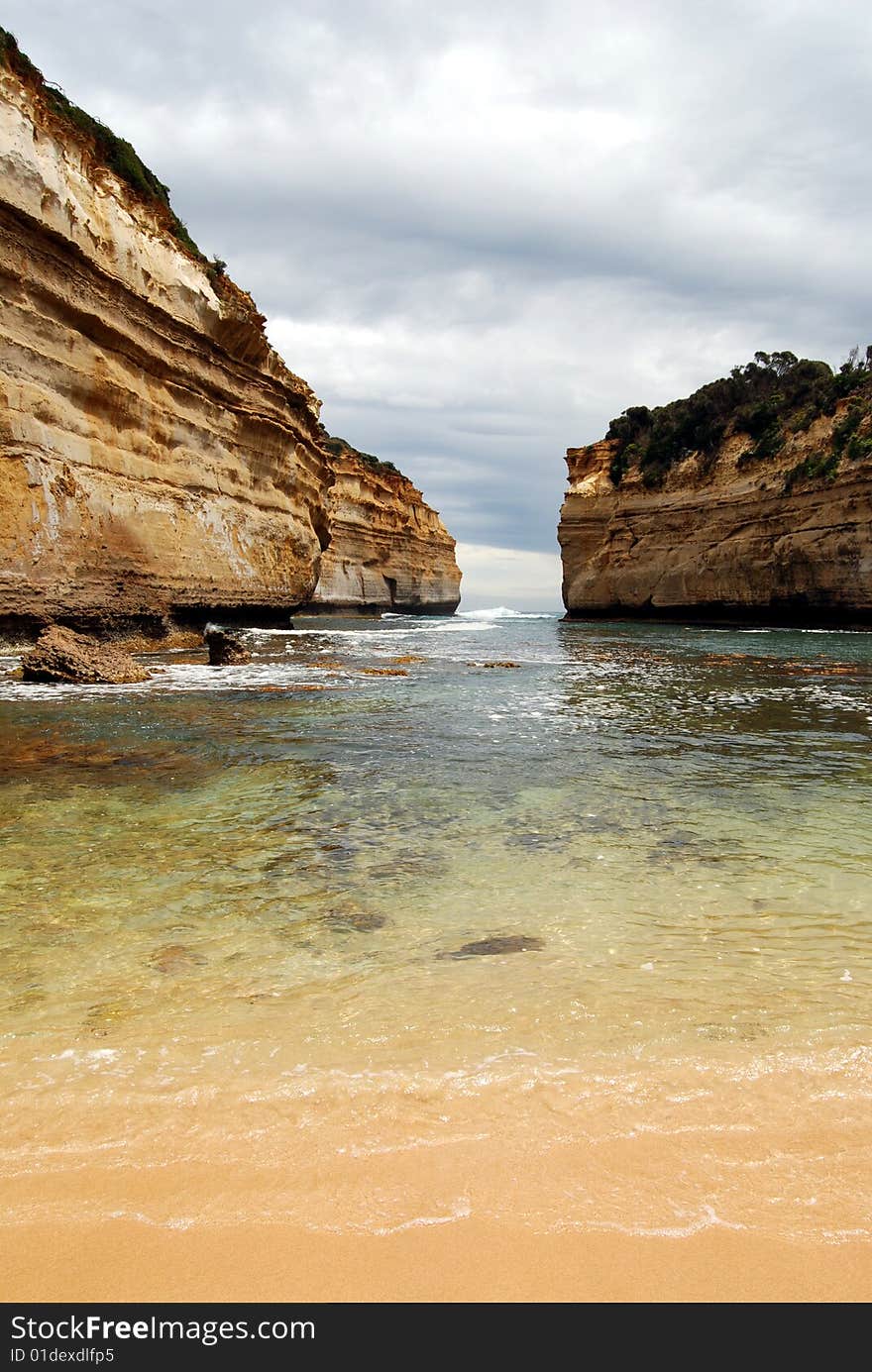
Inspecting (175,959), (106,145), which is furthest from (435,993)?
(106,145)

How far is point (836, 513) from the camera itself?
112 ft

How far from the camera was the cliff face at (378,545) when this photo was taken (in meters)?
62.0

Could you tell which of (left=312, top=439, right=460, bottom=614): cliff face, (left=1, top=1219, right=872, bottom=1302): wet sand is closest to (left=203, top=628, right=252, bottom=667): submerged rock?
(left=1, top=1219, right=872, bottom=1302): wet sand

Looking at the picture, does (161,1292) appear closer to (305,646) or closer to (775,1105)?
(775,1105)

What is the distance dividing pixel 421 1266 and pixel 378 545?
67207 millimetres

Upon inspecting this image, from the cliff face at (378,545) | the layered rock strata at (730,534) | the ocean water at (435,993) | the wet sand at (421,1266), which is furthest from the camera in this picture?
the cliff face at (378,545)

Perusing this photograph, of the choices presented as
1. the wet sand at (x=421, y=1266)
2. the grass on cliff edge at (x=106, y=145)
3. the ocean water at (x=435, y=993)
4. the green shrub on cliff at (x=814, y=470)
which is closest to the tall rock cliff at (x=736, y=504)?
the green shrub on cliff at (x=814, y=470)

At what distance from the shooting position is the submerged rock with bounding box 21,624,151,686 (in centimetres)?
1309

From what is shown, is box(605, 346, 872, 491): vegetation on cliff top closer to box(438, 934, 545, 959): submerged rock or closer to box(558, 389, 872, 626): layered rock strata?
box(558, 389, 872, 626): layered rock strata

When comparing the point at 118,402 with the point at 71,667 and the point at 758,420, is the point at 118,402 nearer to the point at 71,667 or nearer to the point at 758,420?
the point at 71,667

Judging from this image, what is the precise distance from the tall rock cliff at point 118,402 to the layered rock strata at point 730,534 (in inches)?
983

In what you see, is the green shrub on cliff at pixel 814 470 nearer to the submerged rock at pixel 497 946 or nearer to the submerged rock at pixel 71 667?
the submerged rock at pixel 71 667

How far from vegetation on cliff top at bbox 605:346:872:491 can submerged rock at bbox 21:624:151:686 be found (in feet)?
Result: 108
